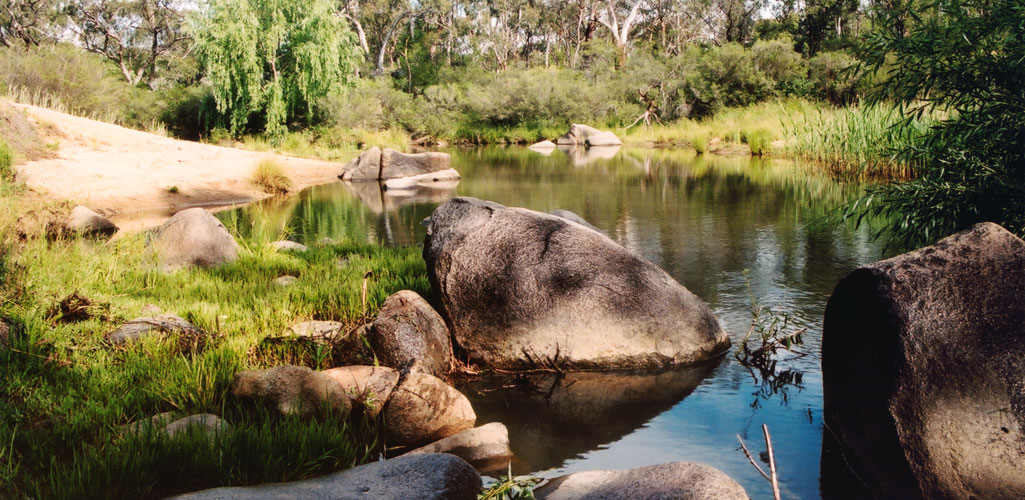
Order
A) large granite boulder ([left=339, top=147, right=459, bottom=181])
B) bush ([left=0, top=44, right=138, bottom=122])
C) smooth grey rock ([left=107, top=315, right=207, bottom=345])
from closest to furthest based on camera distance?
1. smooth grey rock ([left=107, top=315, right=207, bottom=345])
2. large granite boulder ([left=339, top=147, right=459, bottom=181])
3. bush ([left=0, top=44, right=138, bottom=122])

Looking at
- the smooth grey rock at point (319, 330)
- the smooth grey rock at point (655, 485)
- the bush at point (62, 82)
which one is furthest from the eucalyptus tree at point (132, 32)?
the smooth grey rock at point (655, 485)

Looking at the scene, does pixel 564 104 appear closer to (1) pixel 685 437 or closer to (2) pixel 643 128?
(2) pixel 643 128

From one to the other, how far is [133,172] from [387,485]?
17959mm

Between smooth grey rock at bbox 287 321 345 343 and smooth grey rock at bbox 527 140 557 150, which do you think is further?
smooth grey rock at bbox 527 140 557 150

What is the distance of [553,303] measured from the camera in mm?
6598

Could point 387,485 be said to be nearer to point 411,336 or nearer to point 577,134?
point 411,336

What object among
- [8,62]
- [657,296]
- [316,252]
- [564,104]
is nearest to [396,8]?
[564,104]

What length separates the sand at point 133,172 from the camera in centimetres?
1670

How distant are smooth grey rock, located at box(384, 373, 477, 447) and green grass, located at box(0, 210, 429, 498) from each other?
17 cm

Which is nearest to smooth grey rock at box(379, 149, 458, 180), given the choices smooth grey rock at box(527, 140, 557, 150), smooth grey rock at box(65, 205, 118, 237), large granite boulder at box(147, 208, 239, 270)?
smooth grey rock at box(65, 205, 118, 237)

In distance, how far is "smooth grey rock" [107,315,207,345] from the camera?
5785mm

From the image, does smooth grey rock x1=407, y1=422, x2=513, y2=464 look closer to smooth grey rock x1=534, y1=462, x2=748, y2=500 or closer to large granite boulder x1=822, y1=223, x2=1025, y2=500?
smooth grey rock x1=534, y1=462, x2=748, y2=500

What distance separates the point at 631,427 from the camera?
18.5ft

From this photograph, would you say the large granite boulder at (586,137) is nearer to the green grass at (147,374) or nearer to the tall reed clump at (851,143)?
the tall reed clump at (851,143)
